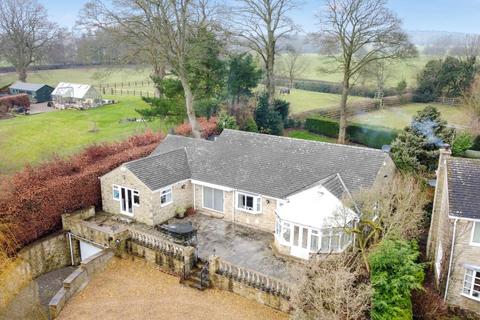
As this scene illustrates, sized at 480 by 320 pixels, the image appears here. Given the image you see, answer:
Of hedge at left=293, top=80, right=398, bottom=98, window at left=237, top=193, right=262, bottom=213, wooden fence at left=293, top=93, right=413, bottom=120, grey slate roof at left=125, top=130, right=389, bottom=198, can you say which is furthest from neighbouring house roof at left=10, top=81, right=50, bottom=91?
window at left=237, top=193, right=262, bottom=213

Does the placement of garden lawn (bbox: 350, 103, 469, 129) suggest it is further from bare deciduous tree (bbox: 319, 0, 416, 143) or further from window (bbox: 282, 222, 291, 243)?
window (bbox: 282, 222, 291, 243)

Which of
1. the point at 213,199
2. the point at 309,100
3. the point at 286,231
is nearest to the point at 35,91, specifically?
the point at 309,100

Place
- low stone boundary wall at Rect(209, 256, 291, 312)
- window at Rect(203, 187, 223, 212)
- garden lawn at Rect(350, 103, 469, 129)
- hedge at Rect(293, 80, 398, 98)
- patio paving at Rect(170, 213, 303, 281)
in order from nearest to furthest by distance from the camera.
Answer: low stone boundary wall at Rect(209, 256, 291, 312) < patio paving at Rect(170, 213, 303, 281) < window at Rect(203, 187, 223, 212) < garden lawn at Rect(350, 103, 469, 129) < hedge at Rect(293, 80, 398, 98)

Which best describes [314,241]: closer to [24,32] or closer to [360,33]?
[360,33]

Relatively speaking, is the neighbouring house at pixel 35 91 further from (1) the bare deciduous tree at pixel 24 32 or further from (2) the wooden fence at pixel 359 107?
(2) the wooden fence at pixel 359 107

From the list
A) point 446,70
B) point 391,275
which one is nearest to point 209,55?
point 391,275

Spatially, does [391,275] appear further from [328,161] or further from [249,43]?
[249,43]
